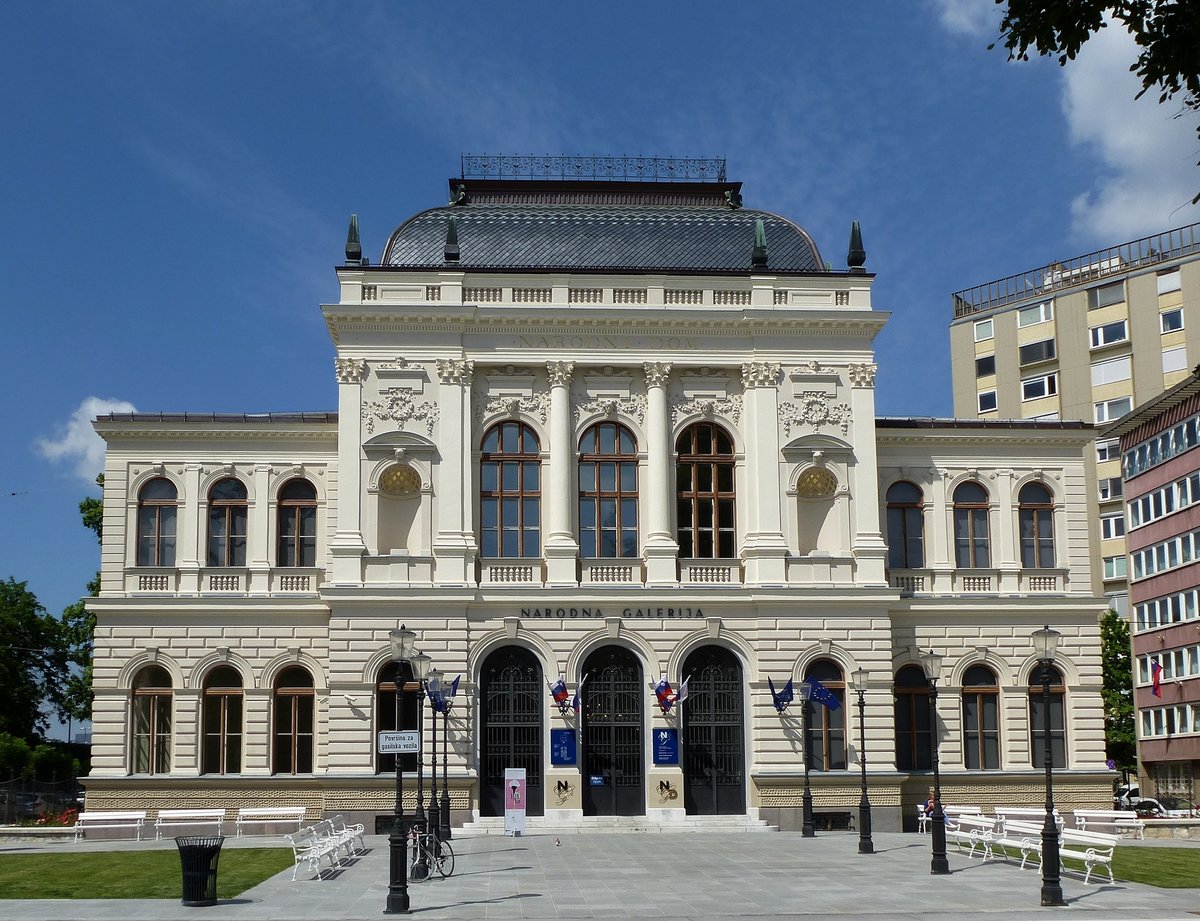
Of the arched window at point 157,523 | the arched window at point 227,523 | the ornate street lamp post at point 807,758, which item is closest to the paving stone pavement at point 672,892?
the ornate street lamp post at point 807,758

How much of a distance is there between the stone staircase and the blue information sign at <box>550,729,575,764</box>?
5.40 feet

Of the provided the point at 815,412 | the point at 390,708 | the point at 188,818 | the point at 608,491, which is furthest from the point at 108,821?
the point at 815,412

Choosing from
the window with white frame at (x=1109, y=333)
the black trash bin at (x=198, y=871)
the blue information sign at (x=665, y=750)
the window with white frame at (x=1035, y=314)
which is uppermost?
the window with white frame at (x=1035, y=314)

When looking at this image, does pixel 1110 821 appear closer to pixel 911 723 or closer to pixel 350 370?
pixel 911 723

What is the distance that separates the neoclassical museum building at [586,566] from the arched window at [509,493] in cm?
9

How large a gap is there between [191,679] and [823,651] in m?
19.5

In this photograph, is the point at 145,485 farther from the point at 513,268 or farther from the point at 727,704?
the point at 727,704

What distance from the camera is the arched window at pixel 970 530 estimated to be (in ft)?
160

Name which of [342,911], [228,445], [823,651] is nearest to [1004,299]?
[823,651]

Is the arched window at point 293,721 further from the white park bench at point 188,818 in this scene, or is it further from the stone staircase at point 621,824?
the stone staircase at point 621,824

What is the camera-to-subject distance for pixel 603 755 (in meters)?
44.8

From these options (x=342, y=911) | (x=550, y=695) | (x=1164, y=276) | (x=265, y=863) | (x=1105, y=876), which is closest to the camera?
Result: (x=342, y=911)

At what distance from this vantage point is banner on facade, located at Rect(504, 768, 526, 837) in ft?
130

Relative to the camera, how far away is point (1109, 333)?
8531 centimetres
